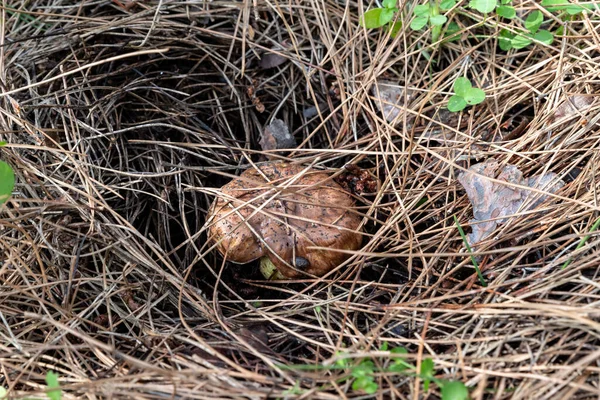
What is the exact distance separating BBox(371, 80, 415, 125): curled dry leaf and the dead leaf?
0.47 metres

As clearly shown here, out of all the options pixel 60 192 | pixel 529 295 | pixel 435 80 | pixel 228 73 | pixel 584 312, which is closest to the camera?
pixel 584 312

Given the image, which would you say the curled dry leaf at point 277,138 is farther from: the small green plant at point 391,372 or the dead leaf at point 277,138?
the small green plant at point 391,372

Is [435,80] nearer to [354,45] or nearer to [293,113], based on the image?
[354,45]

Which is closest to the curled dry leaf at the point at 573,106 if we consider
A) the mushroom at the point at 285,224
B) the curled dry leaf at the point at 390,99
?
the curled dry leaf at the point at 390,99

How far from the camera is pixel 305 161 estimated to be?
252 centimetres

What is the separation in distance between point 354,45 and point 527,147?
99 cm

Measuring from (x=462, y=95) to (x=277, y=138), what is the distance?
0.91 metres

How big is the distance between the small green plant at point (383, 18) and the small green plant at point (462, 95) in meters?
0.45

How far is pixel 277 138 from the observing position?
2654 mm

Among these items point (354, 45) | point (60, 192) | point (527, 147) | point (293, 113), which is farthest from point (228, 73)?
point (527, 147)

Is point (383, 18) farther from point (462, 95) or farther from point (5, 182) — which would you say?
point (5, 182)

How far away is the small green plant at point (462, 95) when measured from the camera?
237 cm

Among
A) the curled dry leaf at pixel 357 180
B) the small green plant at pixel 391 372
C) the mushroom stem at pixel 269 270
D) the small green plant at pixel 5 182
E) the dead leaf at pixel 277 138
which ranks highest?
the small green plant at pixel 5 182

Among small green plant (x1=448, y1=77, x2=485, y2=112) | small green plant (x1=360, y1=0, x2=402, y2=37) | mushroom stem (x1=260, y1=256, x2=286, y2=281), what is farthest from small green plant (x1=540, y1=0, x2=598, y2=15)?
mushroom stem (x1=260, y1=256, x2=286, y2=281)
